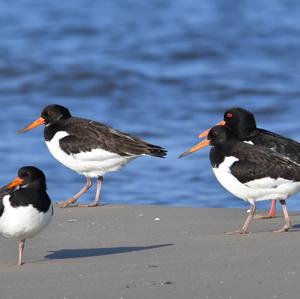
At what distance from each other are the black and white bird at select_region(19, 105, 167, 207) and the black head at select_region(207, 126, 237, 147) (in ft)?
4.58

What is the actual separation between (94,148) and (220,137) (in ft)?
6.32

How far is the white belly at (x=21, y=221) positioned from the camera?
7938 millimetres

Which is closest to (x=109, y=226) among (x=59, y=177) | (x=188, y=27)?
(x=59, y=177)

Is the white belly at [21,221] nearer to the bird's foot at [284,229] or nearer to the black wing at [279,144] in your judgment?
the bird's foot at [284,229]

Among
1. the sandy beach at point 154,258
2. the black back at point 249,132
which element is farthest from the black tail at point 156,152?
the sandy beach at point 154,258

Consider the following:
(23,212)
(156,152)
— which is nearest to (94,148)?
(156,152)

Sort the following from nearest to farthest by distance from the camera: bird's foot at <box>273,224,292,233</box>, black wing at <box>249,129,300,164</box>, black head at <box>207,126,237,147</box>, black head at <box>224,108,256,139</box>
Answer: bird's foot at <box>273,224,292,233</box>
black head at <box>207,126,237,147</box>
black wing at <box>249,129,300,164</box>
black head at <box>224,108,256,139</box>

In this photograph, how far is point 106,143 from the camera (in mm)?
11336

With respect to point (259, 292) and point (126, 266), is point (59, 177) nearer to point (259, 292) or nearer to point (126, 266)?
point (126, 266)

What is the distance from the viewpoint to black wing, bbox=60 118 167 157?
1126 centimetres

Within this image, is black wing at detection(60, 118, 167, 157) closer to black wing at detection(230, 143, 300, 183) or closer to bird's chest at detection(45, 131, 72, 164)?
bird's chest at detection(45, 131, 72, 164)

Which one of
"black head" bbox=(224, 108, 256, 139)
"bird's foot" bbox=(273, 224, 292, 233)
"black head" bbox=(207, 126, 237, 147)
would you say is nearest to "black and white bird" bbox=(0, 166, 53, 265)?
"bird's foot" bbox=(273, 224, 292, 233)

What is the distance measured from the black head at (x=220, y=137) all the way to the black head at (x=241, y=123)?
1.03 metres

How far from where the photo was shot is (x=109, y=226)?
9594mm
